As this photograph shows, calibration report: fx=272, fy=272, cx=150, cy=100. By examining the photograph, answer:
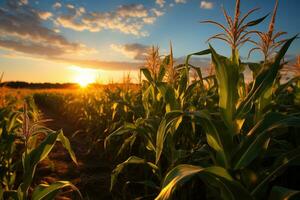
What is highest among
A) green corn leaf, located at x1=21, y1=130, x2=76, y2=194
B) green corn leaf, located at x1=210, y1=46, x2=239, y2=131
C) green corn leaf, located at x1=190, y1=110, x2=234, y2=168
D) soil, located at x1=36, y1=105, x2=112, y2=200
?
green corn leaf, located at x1=210, y1=46, x2=239, y2=131

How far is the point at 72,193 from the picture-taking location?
3373 mm

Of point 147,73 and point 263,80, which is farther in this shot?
point 147,73

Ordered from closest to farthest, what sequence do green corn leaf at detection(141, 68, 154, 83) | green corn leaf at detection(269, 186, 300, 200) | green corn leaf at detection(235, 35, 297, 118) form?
green corn leaf at detection(269, 186, 300, 200)
green corn leaf at detection(235, 35, 297, 118)
green corn leaf at detection(141, 68, 154, 83)

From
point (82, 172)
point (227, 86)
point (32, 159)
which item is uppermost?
point (227, 86)

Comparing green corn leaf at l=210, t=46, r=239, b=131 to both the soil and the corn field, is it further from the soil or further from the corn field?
the soil

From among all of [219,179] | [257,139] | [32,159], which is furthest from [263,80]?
[32,159]

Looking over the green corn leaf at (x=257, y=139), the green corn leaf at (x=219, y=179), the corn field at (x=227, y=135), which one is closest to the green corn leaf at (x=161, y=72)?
the corn field at (x=227, y=135)

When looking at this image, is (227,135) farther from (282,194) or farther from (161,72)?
(161,72)

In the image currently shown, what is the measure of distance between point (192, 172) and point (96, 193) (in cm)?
253

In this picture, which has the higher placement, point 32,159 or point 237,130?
point 237,130

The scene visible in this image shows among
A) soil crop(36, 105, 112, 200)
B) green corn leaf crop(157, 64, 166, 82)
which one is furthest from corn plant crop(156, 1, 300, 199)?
soil crop(36, 105, 112, 200)

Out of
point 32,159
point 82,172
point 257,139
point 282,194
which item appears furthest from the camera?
point 82,172

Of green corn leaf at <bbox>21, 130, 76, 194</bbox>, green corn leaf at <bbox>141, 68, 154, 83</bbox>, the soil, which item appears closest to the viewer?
green corn leaf at <bbox>21, 130, 76, 194</bbox>

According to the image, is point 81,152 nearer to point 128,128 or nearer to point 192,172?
point 128,128
